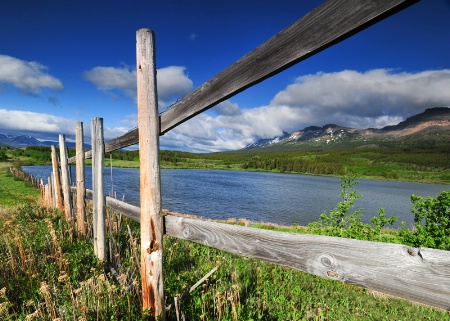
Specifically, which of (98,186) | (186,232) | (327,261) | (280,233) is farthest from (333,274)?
(98,186)

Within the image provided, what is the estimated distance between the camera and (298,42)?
1521 millimetres

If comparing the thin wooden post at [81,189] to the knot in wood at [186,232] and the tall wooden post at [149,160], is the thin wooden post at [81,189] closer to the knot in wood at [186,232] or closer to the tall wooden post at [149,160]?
the tall wooden post at [149,160]

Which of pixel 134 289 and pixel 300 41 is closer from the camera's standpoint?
pixel 300 41

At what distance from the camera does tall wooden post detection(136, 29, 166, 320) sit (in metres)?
2.97

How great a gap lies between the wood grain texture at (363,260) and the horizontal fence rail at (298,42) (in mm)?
1121

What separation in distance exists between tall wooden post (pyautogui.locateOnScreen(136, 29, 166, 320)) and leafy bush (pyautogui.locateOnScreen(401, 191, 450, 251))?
8868mm

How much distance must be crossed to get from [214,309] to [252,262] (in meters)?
4.51

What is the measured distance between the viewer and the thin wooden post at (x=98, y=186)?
5.42 m

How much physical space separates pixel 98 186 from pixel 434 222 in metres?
9.94

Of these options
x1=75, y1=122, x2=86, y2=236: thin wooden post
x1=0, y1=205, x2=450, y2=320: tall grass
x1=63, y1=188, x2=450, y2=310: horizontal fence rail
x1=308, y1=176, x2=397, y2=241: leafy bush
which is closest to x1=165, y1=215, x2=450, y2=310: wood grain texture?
x1=63, y1=188, x2=450, y2=310: horizontal fence rail

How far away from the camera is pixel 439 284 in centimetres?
130

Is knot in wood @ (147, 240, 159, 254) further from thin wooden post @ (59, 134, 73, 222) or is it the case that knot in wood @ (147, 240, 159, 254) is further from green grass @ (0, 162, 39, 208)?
green grass @ (0, 162, 39, 208)

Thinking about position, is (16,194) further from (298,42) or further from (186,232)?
(298,42)

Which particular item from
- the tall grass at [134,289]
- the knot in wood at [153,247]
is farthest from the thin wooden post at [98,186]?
the knot in wood at [153,247]
